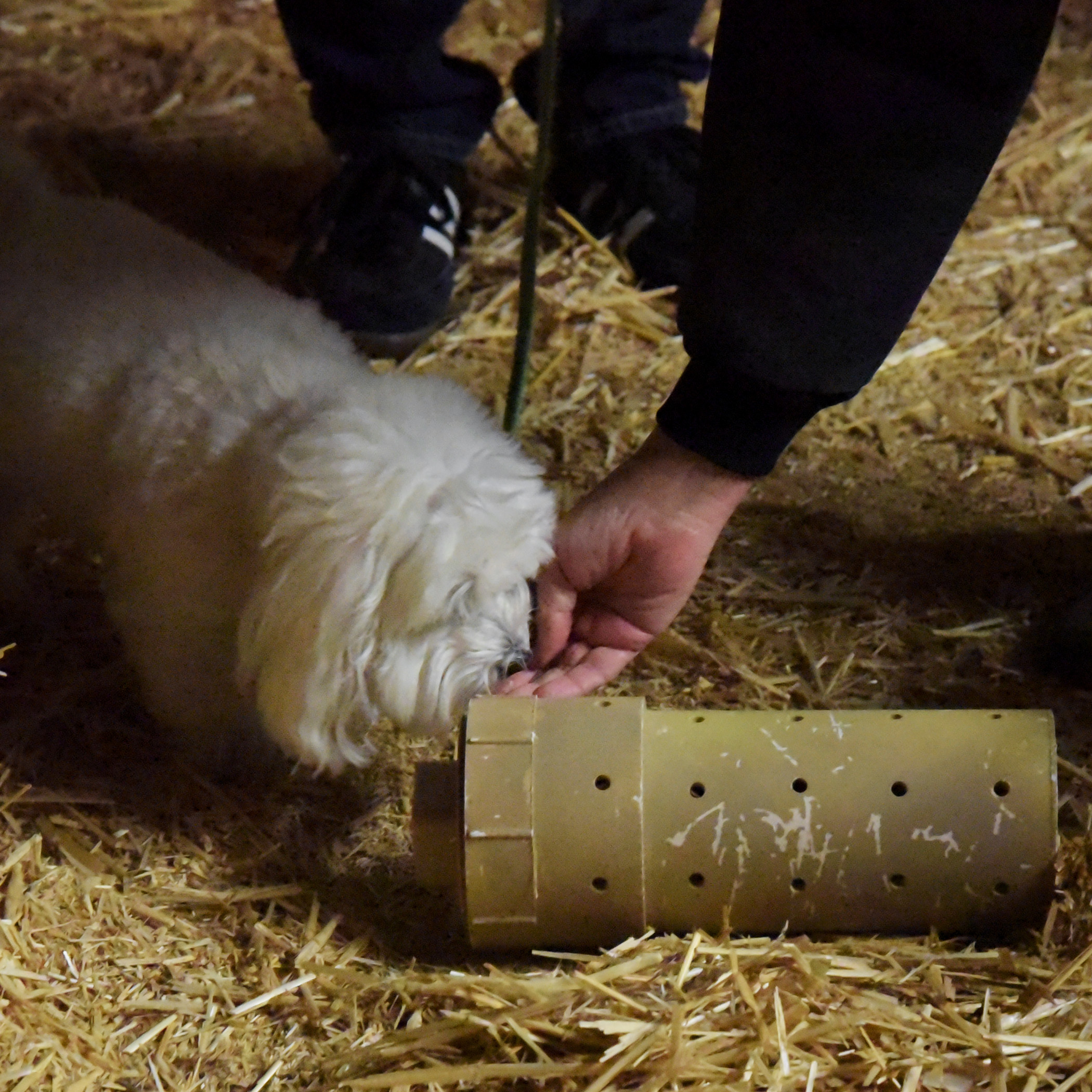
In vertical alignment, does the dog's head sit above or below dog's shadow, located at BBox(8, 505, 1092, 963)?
above

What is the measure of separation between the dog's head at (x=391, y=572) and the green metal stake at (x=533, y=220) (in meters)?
0.39

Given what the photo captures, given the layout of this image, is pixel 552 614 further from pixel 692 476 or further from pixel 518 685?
pixel 692 476

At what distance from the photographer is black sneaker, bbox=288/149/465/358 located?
2.47m

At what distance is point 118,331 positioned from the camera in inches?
66.7

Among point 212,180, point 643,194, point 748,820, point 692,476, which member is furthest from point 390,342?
point 748,820

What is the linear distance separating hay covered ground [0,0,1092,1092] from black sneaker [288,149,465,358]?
0.10 meters

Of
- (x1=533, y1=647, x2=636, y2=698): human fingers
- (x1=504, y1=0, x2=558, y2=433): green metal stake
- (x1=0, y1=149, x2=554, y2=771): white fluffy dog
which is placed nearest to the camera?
(x1=0, y1=149, x2=554, y2=771): white fluffy dog

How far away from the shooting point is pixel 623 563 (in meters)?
1.68

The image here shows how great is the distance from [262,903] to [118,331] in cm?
78

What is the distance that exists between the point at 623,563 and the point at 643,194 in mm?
1318

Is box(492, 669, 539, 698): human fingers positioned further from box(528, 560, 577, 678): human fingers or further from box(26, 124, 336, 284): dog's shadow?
box(26, 124, 336, 284): dog's shadow

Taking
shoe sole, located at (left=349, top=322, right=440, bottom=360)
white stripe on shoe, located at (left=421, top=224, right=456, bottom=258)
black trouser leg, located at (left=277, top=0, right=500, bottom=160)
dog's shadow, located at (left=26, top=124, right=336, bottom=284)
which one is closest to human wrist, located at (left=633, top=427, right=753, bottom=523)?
shoe sole, located at (left=349, top=322, right=440, bottom=360)

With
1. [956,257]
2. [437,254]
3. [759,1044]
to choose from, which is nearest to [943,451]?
[956,257]

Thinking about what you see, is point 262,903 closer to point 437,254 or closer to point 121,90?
point 437,254
